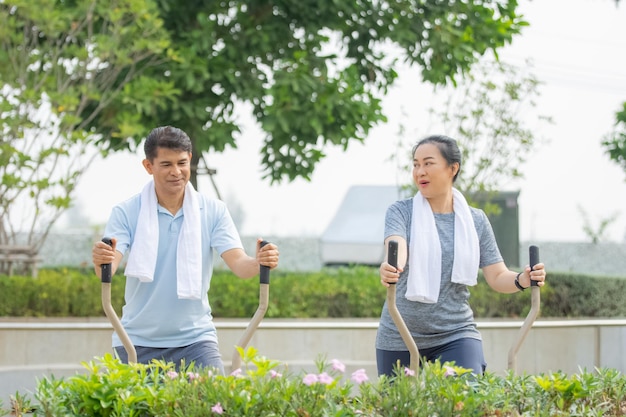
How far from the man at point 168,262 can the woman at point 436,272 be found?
72 centimetres

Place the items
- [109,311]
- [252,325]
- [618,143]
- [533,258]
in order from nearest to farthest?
[252,325] → [109,311] → [533,258] → [618,143]

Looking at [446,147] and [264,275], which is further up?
[446,147]

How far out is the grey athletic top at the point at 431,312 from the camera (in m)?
4.56

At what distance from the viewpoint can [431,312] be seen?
458 centimetres

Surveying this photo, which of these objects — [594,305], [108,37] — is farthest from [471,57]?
[108,37]

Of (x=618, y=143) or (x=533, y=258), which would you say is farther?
(x=618, y=143)

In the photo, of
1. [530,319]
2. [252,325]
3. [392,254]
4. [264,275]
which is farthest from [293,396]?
[530,319]

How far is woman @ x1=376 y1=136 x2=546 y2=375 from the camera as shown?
14.9 ft

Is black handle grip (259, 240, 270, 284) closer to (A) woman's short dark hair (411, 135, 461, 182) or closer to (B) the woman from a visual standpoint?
(B) the woman

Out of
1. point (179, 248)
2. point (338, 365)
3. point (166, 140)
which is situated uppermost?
point (166, 140)

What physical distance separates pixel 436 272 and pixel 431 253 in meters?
0.09

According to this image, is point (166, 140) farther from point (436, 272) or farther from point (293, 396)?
point (293, 396)

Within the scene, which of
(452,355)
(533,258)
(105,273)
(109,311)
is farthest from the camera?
(452,355)

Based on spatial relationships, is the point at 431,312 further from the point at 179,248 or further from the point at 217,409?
the point at 217,409
